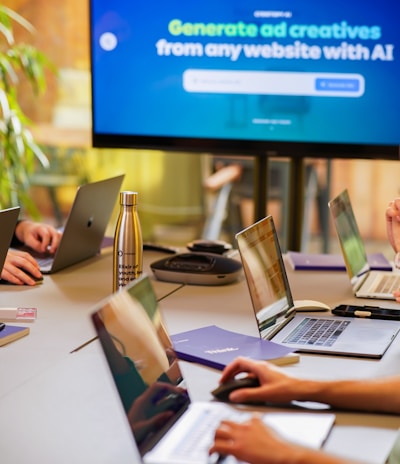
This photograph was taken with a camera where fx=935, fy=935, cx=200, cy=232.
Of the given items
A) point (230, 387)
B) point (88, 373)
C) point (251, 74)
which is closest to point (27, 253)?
point (88, 373)

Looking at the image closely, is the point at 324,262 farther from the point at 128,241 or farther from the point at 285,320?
the point at 128,241

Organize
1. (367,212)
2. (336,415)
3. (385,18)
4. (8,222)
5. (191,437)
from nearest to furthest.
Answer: (191,437) < (336,415) < (8,222) < (385,18) < (367,212)

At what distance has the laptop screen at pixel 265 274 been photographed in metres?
2.08

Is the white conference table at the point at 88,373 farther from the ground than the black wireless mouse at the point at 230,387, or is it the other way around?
the black wireless mouse at the point at 230,387

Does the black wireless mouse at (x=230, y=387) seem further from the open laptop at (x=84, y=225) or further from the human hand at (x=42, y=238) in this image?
the human hand at (x=42, y=238)

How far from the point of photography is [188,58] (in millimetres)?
3922

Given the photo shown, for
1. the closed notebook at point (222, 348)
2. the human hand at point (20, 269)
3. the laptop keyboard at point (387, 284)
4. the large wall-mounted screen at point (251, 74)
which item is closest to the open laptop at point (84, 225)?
the human hand at point (20, 269)

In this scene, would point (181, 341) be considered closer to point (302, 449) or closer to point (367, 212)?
point (302, 449)

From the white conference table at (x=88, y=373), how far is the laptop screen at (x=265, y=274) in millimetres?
82

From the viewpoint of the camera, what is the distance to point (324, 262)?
10.0ft

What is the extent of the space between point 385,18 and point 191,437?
2718mm

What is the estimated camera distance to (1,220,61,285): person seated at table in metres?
2.67

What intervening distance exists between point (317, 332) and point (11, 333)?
70 centimetres

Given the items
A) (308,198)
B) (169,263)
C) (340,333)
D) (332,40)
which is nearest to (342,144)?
(332,40)
